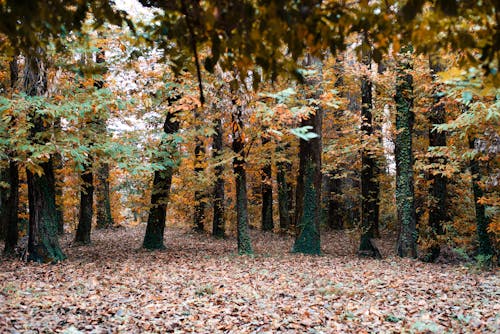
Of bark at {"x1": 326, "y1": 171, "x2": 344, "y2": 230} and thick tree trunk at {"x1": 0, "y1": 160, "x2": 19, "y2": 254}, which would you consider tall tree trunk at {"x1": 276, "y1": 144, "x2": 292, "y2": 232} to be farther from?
thick tree trunk at {"x1": 0, "y1": 160, "x2": 19, "y2": 254}

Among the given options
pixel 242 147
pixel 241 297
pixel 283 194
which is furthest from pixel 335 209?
pixel 241 297

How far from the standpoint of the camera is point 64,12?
2340mm

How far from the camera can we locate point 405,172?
12.5m

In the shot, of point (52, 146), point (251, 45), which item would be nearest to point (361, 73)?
point (52, 146)

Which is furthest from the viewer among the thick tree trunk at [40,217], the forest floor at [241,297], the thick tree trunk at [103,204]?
the thick tree trunk at [103,204]

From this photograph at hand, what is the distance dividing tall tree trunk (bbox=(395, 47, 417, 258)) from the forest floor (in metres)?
2.19

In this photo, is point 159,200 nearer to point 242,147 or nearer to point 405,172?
point 242,147

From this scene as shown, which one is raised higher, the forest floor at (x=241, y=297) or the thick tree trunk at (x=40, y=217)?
the thick tree trunk at (x=40, y=217)

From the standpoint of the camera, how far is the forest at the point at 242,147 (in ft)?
8.17

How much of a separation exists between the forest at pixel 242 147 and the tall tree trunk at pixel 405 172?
5 cm

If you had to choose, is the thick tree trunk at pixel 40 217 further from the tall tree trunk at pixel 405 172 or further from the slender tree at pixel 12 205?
the tall tree trunk at pixel 405 172

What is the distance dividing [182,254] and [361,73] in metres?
7.64

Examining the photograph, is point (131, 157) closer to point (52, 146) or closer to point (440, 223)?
point (52, 146)

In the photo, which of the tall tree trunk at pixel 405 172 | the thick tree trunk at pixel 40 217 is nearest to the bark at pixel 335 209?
the tall tree trunk at pixel 405 172
